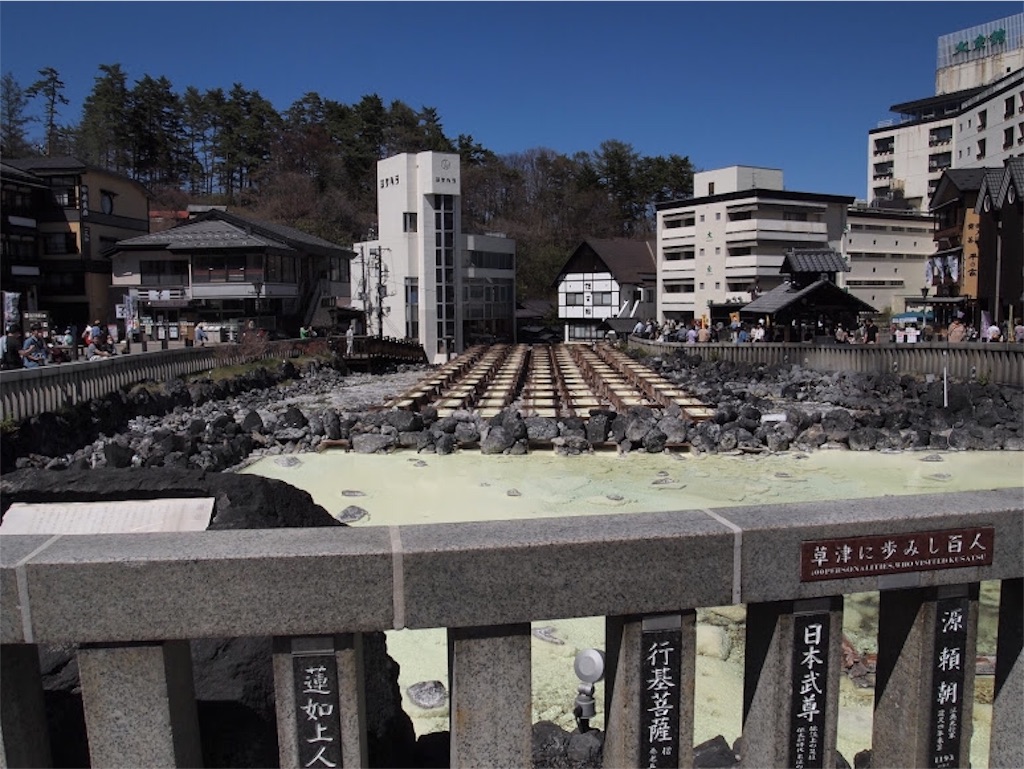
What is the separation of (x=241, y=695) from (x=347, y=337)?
3767cm

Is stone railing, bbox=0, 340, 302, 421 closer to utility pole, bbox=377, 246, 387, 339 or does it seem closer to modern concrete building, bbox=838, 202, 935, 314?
utility pole, bbox=377, 246, 387, 339

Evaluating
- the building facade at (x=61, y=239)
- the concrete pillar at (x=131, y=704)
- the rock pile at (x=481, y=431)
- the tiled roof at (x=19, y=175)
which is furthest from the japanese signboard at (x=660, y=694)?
the tiled roof at (x=19, y=175)

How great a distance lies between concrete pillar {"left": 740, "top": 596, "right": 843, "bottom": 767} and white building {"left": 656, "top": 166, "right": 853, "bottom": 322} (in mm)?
50472

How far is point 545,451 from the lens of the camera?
18609 millimetres

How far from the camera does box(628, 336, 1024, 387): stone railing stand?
25.1m

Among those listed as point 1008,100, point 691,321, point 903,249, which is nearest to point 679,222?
point 691,321

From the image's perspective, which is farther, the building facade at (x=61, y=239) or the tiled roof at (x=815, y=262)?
the building facade at (x=61, y=239)

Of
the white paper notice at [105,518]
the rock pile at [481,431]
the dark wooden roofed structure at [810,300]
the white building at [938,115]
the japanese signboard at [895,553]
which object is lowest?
the rock pile at [481,431]

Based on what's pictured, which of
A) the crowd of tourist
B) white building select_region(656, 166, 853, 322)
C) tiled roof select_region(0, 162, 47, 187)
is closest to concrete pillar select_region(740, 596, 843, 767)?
the crowd of tourist

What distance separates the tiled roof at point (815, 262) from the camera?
3422 centimetres

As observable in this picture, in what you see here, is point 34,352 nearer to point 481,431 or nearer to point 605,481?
point 481,431

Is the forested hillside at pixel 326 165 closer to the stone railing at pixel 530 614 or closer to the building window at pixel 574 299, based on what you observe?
the building window at pixel 574 299

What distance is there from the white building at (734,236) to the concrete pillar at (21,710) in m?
51.6

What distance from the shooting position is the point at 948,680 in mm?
3039
